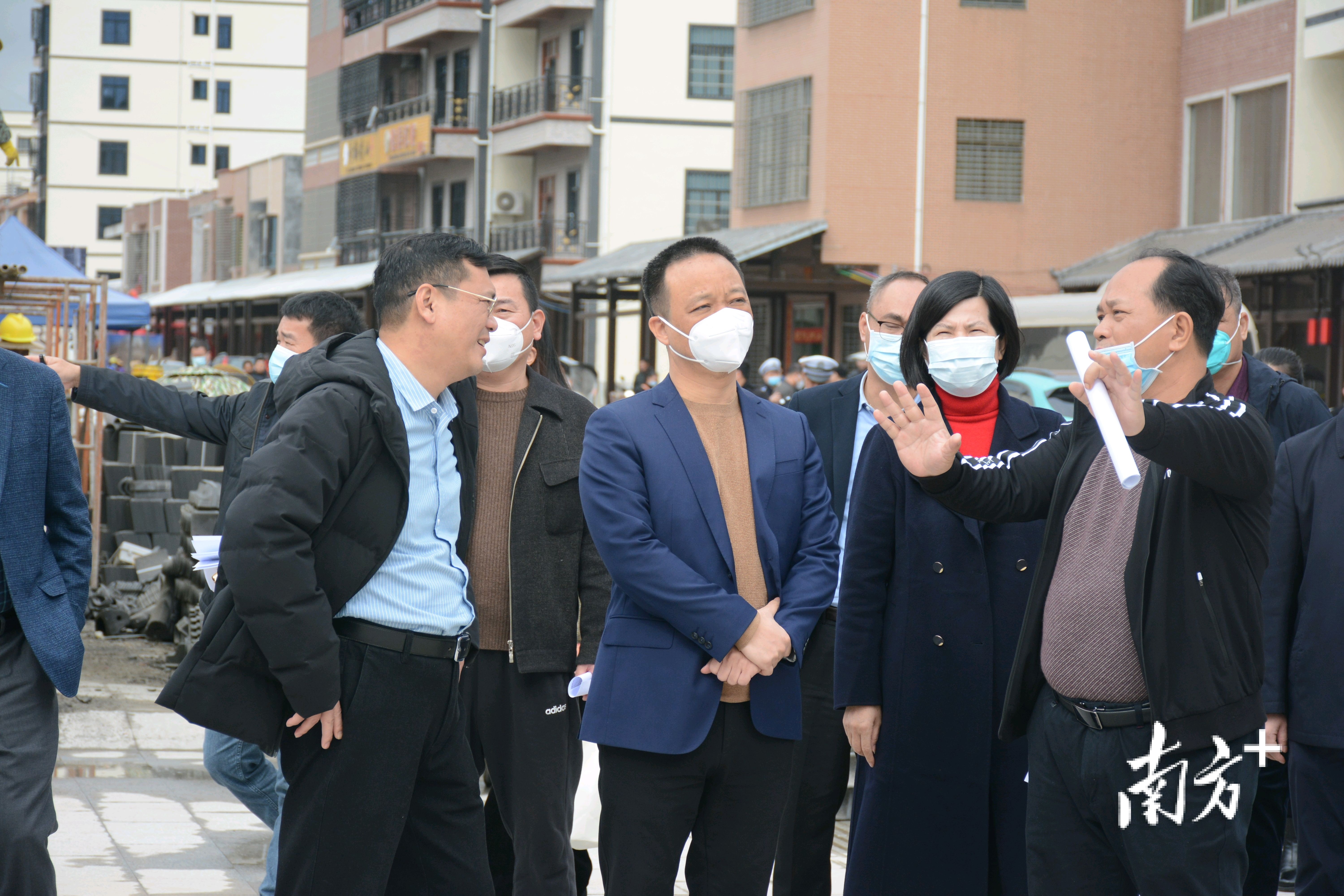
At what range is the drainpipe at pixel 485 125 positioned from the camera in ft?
133

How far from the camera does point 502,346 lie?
510cm

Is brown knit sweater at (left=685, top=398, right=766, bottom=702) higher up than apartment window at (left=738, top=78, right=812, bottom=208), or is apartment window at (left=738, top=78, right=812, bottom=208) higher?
apartment window at (left=738, top=78, right=812, bottom=208)

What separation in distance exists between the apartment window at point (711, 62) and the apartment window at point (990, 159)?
440 inches

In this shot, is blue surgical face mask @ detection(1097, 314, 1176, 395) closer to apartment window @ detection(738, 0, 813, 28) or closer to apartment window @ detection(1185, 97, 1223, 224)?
apartment window @ detection(1185, 97, 1223, 224)

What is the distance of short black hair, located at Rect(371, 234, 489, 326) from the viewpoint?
4.09 m

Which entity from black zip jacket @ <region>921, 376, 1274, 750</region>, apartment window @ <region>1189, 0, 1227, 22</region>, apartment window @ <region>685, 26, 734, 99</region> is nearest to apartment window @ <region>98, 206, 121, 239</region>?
apartment window @ <region>685, 26, 734, 99</region>

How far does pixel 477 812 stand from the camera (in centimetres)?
417

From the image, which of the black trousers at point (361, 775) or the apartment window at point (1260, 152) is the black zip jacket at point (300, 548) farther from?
the apartment window at point (1260, 152)

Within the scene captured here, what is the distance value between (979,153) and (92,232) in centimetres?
6175

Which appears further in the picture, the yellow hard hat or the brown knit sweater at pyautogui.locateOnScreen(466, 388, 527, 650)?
the yellow hard hat

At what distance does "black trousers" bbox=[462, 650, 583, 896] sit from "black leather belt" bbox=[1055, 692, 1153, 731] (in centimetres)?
171

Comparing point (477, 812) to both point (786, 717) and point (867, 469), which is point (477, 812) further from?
point (867, 469)

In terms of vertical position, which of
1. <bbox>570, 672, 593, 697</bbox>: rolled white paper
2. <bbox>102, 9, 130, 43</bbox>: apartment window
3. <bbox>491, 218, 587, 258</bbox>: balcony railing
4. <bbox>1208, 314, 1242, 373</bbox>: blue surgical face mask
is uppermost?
<bbox>102, 9, 130, 43</bbox>: apartment window

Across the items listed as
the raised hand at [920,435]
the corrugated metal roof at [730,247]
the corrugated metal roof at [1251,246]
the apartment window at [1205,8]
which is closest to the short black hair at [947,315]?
the raised hand at [920,435]
